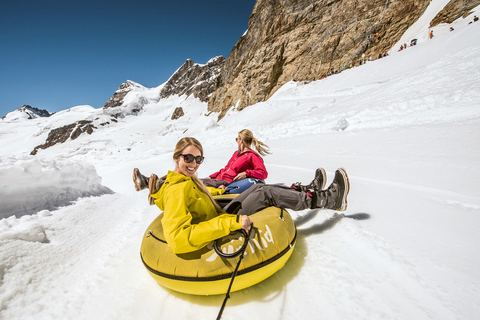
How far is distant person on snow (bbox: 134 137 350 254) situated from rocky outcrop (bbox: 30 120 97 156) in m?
73.7

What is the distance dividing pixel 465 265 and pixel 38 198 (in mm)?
5257

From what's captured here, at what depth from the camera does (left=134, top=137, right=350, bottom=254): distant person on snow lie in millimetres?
1419

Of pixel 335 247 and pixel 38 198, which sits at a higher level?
pixel 38 198

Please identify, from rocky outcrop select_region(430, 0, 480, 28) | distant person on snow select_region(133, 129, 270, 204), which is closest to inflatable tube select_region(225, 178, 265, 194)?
distant person on snow select_region(133, 129, 270, 204)

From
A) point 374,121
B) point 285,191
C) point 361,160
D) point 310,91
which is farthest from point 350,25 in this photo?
point 285,191

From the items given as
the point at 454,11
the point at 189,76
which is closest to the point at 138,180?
the point at 454,11

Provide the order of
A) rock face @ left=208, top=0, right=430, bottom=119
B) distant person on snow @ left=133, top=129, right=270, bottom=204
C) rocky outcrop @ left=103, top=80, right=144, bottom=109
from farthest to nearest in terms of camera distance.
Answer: rocky outcrop @ left=103, top=80, right=144, bottom=109 → rock face @ left=208, top=0, right=430, bottom=119 → distant person on snow @ left=133, top=129, right=270, bottom=204

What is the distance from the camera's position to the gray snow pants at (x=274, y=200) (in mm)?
2076

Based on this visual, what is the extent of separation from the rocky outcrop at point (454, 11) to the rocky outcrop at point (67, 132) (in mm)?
75903

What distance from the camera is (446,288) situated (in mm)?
1273

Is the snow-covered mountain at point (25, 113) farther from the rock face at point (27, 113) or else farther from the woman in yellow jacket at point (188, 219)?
the woman in yellow jacket at point (188, 219)

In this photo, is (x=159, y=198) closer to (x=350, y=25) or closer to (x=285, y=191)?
(x=285, y=191)

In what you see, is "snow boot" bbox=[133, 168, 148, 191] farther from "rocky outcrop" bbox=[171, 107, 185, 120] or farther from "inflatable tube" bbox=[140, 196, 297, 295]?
"rocky outcrop" bbox=[171, 107, 185, 120]

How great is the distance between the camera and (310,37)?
2416cm
